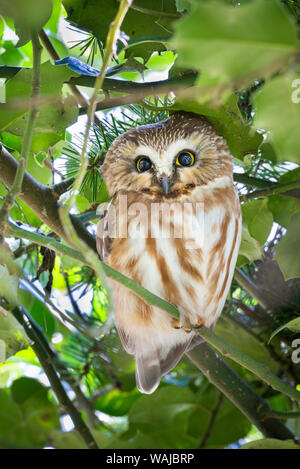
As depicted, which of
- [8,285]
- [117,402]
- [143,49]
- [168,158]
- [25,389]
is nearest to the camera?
[8,285]

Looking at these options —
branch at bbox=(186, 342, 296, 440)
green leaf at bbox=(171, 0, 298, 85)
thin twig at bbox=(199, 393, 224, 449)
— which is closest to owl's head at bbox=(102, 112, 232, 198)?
branch at bbox=(186, 342, 296, 440)

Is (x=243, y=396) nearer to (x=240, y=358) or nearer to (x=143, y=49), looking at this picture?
(x=240, y=358)

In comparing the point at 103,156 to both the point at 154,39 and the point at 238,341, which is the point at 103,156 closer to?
the point at 154,39

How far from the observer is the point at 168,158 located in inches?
56.8

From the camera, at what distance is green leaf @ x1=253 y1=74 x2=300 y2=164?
1.85 feet

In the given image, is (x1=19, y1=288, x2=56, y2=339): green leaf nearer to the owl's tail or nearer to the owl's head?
the owl's tail

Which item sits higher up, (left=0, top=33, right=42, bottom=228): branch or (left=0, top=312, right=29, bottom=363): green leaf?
(left=0, top=33, right=42, bottom=228): branch

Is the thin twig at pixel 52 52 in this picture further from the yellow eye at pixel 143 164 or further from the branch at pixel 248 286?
the branch at pixel 248 286

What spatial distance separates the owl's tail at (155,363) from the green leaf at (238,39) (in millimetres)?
1062

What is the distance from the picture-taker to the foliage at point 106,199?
51 centimetres

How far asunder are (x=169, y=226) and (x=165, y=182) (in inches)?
4.6

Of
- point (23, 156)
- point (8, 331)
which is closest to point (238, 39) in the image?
point (23, 156)

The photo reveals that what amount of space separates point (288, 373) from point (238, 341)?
0.61 feet

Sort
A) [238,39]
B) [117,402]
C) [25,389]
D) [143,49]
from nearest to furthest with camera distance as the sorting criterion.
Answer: [238,39]
[143,49]
[25,389]
[117,402]
